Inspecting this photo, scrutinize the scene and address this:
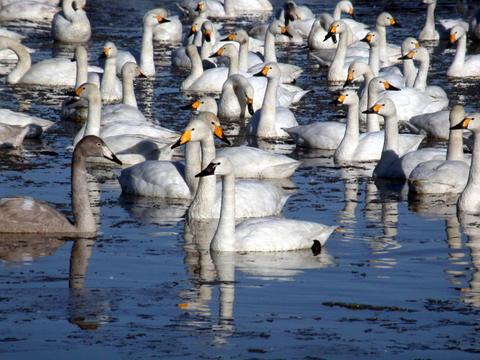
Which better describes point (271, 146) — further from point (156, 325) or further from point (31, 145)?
point (156, 325)

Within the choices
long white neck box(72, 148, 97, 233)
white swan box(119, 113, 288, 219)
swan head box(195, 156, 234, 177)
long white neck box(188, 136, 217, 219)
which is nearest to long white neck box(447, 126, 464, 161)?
white swan box(119, 113, 288, 219)

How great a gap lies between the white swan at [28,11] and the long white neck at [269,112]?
13926 mm

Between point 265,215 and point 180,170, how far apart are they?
58.8 inches

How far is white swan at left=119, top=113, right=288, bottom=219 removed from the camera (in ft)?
45.4

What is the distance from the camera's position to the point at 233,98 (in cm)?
2042

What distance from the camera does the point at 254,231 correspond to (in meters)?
12.4

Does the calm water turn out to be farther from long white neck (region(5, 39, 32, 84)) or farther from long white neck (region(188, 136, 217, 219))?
long white neck (region(5, 39, 32, 84))

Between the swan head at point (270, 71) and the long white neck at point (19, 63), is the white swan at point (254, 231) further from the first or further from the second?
the long white neck at point (19, 63)

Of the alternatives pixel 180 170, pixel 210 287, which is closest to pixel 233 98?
pixel 180 170

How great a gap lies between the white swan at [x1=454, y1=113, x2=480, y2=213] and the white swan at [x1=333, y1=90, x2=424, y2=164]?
95.4 inches

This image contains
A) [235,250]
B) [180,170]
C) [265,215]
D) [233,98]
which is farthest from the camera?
[233,98]

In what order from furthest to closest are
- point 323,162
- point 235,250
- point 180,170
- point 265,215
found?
point 323,162 → point 180,170 → point 265,215 → point 235,250

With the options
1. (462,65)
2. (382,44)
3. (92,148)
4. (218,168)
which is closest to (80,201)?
(92,148)

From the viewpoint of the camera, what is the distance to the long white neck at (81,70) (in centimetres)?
2119
